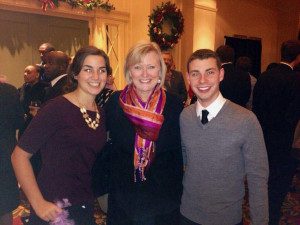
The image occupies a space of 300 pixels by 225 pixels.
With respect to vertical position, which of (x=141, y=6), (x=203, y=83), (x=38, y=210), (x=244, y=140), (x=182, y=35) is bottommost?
(x=38, y=210)

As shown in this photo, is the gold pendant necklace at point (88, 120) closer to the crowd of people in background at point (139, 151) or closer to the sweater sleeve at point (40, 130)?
the crowd of people in background at point (139, 151)

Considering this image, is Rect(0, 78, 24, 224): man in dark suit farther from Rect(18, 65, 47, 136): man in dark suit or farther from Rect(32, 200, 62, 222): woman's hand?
Rect(18, 65, 47, 136): man in dark suit

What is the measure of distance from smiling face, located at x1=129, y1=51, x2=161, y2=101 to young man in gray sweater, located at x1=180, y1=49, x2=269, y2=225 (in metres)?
0.22

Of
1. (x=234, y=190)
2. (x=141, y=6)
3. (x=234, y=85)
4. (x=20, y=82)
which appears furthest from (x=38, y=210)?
(x=141, y=6)

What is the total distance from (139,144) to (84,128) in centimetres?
29

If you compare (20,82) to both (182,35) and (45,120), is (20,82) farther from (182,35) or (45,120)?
(45,120)

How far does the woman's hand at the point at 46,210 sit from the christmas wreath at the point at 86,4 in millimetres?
3783

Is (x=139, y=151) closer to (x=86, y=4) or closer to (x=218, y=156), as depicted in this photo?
(x=218, y=156)

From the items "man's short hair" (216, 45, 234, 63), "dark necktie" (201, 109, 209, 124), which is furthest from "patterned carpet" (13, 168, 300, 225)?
"dark necktie" (201, 109, 209, 124)

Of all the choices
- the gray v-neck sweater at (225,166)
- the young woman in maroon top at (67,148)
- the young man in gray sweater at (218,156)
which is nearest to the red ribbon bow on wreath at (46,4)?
the young woman in maroon top at (67,148)

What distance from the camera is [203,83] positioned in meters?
1.67

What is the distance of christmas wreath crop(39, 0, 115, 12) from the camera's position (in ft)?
15.5

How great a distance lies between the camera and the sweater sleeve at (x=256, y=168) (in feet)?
5.16

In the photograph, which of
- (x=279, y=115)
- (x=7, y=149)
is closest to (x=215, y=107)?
(x=7, y=149)
